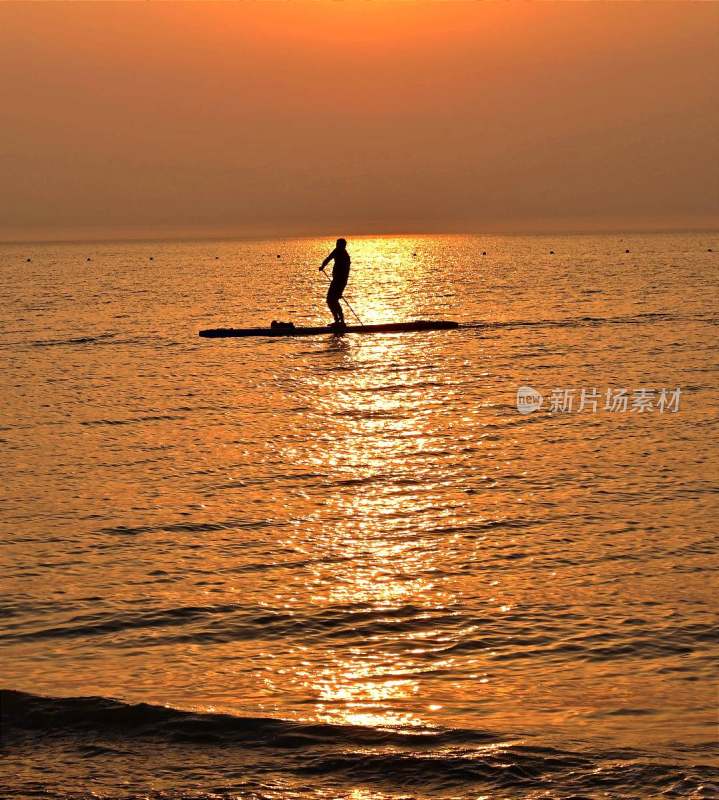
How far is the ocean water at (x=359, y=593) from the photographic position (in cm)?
790

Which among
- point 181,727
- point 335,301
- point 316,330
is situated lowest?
point 181,727

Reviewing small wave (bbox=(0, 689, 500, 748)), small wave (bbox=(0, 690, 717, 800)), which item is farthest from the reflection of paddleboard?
small wave (bbox=(0, 690, 717, 800))

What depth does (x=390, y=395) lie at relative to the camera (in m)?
28.5

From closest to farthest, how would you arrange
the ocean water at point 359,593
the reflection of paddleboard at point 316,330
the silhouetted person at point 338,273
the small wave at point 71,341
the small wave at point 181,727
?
the ocean water at point 359,593, the small wave at point 181,727, the silhouetted person at point 338,273, the reflection of paddleboard at point 316,330, the small wave at point 71,341

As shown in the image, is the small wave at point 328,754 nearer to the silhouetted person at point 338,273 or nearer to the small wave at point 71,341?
the silhouetted person at point 338,273

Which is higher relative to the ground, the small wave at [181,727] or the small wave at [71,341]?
the small wave at [71,341]

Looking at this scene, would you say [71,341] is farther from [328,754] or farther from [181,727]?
[328,754]

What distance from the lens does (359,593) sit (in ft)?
39.2

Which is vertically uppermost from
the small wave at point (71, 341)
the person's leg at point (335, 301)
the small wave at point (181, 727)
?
the person's leg at point (335, 301)

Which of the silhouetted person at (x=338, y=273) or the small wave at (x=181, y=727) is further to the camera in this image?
the silhouetted person at (x=338, y=273)

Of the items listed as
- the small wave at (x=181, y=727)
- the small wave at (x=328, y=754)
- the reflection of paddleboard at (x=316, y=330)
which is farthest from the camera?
the reflection of paddleboard at (x=316, y=330)

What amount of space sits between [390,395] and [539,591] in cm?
1676

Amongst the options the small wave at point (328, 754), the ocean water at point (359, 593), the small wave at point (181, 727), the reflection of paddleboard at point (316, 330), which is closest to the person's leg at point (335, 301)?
the reflection of paddleboard at point (316, 330)

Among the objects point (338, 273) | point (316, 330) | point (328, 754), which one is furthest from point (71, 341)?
point (328, 754)
